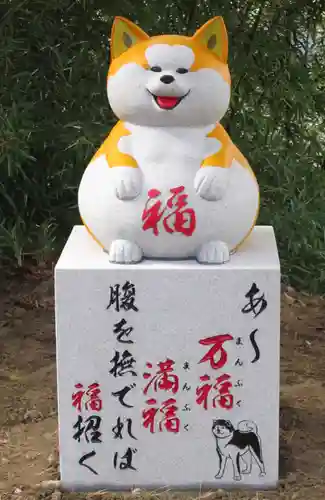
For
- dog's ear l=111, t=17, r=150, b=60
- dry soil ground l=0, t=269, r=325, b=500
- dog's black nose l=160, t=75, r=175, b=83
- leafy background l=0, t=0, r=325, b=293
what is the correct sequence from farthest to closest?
leafy background l=0, t=0, r=325, b=293 < dry soil ground l=0, t=269, r=325, b=500 < dog's ear l=111, t=17, r=150, b=60 < dog's black nose l=160, t=75, r=175, b=83

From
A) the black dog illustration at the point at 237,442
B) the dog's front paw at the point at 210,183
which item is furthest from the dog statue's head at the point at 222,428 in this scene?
the dog's front paw at the point at 210,183

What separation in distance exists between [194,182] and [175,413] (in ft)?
2.43

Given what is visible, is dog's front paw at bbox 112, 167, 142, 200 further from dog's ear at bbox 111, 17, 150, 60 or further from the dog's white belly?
dog's ear at bbox 111, 17, 150, 60

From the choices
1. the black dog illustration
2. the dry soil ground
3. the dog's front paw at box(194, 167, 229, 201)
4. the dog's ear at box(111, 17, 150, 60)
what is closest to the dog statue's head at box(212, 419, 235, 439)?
the black dog illustration

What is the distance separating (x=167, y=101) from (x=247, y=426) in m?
1.06

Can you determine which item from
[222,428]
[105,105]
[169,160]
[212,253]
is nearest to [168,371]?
[222,428]

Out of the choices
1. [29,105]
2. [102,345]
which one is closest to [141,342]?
[102,345]

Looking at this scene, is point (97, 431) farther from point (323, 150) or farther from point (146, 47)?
point (323, 150)

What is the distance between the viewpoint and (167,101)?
259cm

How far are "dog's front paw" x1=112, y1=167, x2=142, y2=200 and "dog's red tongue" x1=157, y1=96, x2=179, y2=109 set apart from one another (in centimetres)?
21

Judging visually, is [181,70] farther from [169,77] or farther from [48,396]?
[48,396]

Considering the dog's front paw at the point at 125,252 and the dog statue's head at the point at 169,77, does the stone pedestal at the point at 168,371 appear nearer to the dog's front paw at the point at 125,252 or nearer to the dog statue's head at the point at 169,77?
the dog's front paw at the point at 125,252

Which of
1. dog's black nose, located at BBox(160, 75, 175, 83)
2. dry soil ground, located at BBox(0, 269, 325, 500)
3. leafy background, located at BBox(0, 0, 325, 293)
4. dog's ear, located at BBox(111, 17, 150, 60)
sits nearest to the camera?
dog's black nose, located at BBox(160, 75, 175, 83)

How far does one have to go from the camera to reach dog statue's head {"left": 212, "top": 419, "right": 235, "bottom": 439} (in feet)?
8.95
